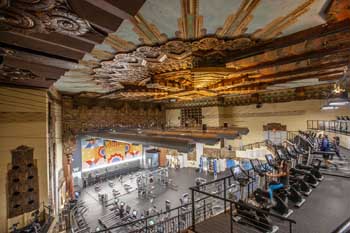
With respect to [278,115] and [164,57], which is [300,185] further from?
[278,115]

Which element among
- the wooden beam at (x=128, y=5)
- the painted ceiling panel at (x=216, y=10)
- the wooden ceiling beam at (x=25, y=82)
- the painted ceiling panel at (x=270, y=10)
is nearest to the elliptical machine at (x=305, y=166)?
the painted ceiling panel at (x=270, y=10)

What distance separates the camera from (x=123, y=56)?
4156 mm

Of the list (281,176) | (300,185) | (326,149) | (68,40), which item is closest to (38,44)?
(68,40)

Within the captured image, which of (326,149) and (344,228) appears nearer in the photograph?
(344,228)

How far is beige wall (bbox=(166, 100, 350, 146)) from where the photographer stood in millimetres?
10312

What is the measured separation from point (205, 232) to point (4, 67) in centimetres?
498

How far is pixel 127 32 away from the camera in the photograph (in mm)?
2986

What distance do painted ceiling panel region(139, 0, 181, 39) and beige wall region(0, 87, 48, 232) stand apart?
202 inches

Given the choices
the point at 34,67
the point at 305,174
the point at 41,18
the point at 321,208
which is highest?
the point at 41,18

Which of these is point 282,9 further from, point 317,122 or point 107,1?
point 317,122

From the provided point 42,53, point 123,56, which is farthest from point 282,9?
point 42,53

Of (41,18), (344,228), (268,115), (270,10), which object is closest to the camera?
(344,228)

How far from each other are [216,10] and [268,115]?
11.4 meters

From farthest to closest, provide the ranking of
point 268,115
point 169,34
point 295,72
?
point 268,115 < point 295,72 < point 169,34
